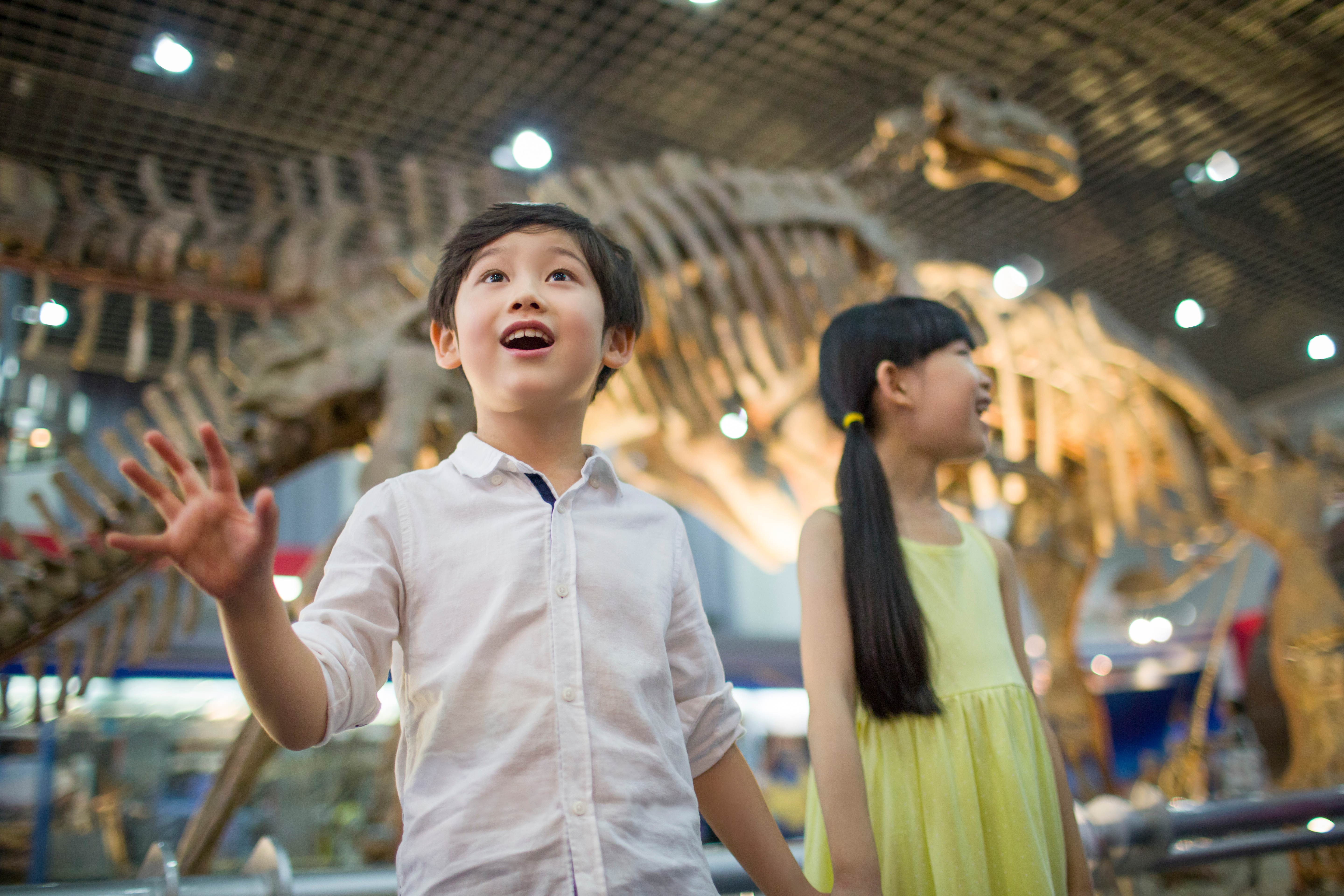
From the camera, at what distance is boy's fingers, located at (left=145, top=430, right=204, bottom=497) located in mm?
553

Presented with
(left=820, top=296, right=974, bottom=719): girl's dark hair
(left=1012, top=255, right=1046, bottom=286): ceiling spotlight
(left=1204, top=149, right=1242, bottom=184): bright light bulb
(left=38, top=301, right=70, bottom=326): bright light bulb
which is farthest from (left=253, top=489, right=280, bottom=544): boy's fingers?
(left=1012, top=255, right=1046, bottom=286): ceiling spotlight

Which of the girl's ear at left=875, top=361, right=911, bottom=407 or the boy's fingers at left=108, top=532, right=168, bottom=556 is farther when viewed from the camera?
the girl's ear at left=875, top=361, right=911, bottom=407

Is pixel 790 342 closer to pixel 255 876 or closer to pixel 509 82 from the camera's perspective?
pixel 509 82

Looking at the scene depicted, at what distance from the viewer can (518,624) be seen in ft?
2.38

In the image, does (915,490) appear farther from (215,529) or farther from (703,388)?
(703,388)

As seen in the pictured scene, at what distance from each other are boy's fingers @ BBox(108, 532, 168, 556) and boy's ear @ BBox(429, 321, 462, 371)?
341mm

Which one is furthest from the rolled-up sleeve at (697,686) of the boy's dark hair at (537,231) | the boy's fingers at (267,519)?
the boy's fingers at (267,519)

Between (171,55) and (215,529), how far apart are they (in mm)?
3048

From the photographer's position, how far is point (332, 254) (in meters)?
2.94

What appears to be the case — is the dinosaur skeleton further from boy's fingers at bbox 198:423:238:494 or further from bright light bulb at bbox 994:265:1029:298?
boy's fingers at bbox 198:423:238:494

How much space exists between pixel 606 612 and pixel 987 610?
57 centimetres

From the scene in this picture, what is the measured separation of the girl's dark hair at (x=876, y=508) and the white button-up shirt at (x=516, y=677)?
0.28 m

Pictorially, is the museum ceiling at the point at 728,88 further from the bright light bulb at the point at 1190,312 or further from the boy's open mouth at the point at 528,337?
the boy's open mouth at the point at 528,337

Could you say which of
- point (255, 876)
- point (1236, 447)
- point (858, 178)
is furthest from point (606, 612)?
point (1236, 447)
